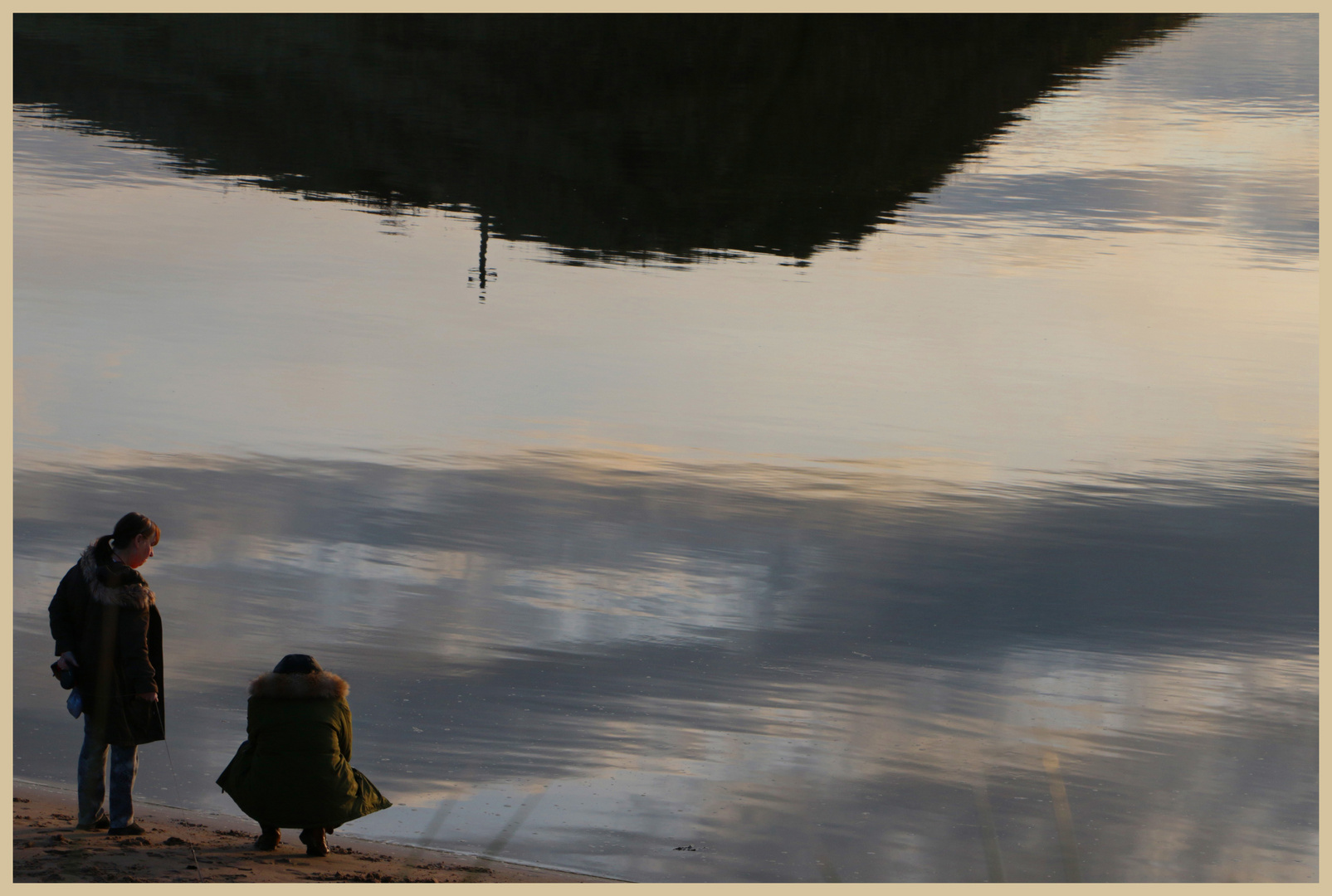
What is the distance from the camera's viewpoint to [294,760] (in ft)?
19.1

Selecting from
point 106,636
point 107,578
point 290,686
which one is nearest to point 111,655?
point 106,636

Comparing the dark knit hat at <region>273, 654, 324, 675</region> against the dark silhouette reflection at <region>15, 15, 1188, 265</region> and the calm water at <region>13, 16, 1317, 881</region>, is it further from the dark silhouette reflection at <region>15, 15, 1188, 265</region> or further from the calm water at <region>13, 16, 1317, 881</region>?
the dark silhouette reflection at <region>15, 15, 1188, 265</region>

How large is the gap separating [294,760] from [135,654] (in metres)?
0.84

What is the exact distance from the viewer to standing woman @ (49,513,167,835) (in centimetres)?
591

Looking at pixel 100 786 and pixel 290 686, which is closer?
pixel 290 686

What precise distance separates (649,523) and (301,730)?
16.3ft

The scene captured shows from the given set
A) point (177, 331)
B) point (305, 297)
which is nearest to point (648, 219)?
Result: point (305, 297)

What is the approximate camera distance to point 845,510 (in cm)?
1091

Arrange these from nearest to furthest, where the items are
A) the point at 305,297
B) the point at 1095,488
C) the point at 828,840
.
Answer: the point at 828,840, the point at 1095,488, the point at 305,297

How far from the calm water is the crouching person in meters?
0.68

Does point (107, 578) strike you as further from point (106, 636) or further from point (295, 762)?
point (295, 762)

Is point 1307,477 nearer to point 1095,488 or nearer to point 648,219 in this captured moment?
point 1095,488

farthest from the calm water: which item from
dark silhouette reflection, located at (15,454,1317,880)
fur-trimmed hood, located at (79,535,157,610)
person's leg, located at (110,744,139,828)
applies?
fur-trimmed hood, located at (79,535,157,610)

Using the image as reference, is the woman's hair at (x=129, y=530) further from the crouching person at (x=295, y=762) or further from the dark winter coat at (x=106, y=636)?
the crouching person at (x=295, y=762)
